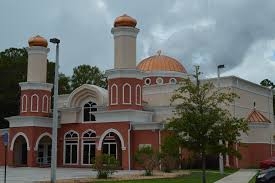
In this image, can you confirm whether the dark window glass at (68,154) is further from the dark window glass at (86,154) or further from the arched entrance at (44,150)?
the arched entrance at (44,150)

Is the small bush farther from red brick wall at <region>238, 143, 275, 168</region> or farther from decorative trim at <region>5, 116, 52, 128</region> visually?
decorative trim at <region>5, 116, 52, 128</region>

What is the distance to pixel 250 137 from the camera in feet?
145

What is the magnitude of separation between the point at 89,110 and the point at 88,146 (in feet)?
12.5

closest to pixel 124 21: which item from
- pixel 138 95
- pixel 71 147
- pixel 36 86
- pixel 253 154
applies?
pixel 138 95

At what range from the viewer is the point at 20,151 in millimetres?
51938

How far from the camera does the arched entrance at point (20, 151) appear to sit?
1996 inches

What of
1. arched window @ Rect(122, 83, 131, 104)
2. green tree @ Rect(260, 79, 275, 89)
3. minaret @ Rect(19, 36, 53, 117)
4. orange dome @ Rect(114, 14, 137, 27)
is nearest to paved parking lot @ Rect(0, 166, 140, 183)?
arched window @ Rect(122, 83, 131, 104)

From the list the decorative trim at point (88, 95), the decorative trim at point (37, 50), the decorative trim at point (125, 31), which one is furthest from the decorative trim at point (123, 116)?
the decorative trim at point (37, 50)

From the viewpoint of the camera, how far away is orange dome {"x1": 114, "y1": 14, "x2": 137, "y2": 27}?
4494 centimetres

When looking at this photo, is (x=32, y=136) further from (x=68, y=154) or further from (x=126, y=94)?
(x=126, y=94)

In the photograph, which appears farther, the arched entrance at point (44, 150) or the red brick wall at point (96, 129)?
the arched entrance at point (44, 150)

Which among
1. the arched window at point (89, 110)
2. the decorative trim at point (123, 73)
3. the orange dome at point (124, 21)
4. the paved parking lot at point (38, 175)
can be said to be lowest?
the paved parking lot at point (38, 175)

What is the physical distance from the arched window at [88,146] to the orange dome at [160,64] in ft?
48.3

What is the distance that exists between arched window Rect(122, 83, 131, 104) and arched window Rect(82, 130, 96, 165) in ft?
17.1
